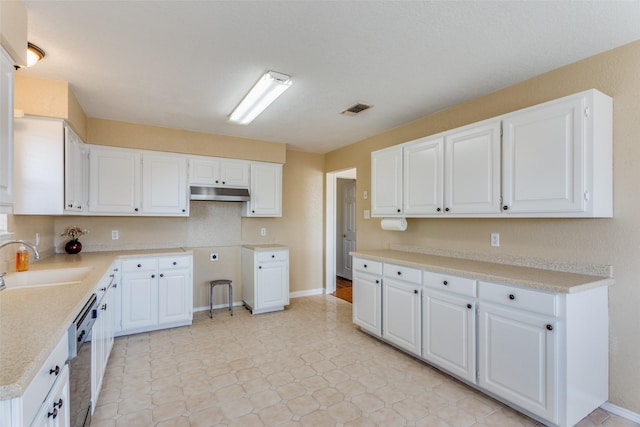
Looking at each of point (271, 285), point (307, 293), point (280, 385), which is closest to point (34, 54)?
point (280, 385)

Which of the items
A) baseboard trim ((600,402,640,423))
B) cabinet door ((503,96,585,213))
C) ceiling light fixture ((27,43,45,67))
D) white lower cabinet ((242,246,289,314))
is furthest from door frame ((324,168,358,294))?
ceiling light fixture ((27,43,45,67))

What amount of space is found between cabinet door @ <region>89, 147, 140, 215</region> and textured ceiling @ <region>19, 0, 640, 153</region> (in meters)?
0.62

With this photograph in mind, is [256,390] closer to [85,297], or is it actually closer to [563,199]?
[85,297]

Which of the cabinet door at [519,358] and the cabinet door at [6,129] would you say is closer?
the cabinet door at [6,129]

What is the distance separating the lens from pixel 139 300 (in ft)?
11.6

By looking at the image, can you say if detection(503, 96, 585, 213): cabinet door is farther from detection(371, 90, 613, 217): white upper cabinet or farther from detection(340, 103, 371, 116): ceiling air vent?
detection(340, 103, 371, 116): ceiling air vent

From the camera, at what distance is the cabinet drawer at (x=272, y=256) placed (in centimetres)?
428

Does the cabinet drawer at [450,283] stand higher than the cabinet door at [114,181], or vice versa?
the cabinet door at [114,181]

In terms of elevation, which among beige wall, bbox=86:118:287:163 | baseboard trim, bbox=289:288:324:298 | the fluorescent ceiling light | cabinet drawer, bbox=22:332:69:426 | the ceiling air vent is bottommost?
baseboard trim, bbox=289:288:324:298

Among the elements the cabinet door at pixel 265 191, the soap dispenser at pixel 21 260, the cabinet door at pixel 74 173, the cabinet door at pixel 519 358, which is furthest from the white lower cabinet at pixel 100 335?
the cabinet door at pixel 519 358

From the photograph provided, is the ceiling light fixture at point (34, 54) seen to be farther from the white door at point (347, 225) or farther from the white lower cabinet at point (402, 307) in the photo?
the white door at point (347, 225)

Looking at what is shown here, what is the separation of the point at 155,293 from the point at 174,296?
0.21 metres

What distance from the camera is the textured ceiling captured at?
1741 mm

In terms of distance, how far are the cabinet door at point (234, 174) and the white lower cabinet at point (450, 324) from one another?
2.76 metres
